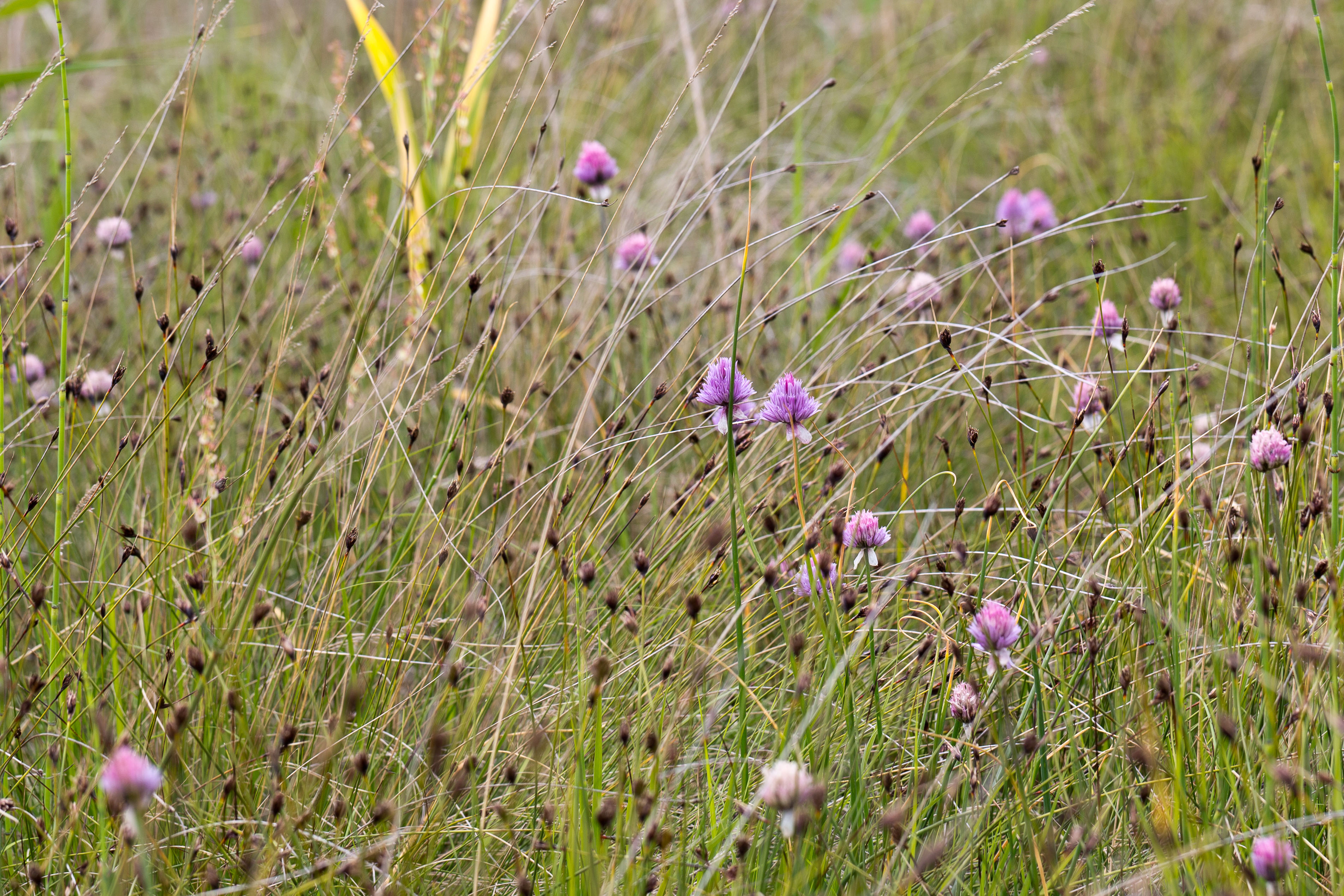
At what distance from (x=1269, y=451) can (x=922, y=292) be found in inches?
28.5

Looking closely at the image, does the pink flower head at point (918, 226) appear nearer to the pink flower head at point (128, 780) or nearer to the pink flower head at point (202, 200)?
the pink flower head at point (202, 200)

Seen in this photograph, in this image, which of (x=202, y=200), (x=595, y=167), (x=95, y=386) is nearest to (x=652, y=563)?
(x=595, y=167)

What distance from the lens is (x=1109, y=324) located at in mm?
1737

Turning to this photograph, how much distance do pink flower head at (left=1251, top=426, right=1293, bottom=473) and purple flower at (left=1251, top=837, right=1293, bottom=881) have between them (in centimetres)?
51

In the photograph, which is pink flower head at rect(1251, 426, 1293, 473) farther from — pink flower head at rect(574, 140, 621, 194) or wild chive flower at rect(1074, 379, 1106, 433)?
pink flower head at rect(574, 140, 621, 194)

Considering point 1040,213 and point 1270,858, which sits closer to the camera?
point 1270,858

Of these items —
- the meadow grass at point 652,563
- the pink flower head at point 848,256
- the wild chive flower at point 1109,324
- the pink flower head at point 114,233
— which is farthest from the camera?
the pink flower head at point 848,256

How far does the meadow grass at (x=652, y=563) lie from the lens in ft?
3.87

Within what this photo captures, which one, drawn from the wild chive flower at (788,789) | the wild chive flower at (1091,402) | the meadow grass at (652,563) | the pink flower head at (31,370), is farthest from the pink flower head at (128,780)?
the pink flower head at (31,370)

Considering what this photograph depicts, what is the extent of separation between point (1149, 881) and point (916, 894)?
0.87ft

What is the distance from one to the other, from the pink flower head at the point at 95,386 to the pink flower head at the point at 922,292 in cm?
138

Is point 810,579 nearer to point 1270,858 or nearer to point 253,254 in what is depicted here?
point 1270,858

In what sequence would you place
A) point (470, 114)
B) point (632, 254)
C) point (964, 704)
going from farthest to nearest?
1. point (470, 114)
2. point (632, 254)
3. point (964, 704)

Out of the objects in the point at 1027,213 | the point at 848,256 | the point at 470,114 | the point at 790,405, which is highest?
the point at 470,114
